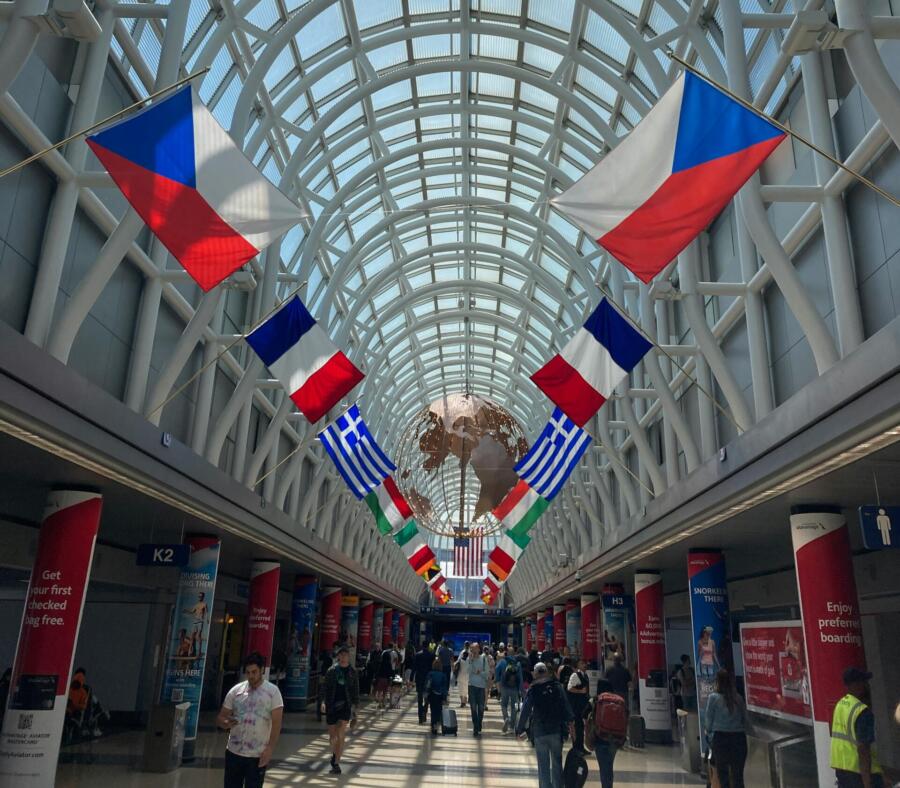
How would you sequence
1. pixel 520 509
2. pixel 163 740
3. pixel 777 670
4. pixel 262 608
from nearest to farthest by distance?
1. pixel 163 740
2. pixel 777 670
3. pixel 262 608
4. pixel 520 509

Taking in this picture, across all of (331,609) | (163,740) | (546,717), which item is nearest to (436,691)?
(163,740)

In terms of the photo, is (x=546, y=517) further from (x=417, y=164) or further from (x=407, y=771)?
(x=407, y=771)

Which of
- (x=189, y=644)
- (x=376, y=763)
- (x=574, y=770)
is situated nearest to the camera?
(x=574, y=770)

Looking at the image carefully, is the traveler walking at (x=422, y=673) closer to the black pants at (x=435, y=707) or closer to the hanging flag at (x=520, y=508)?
the black pants at (x=435, y=707)

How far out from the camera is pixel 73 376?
8.45 meters

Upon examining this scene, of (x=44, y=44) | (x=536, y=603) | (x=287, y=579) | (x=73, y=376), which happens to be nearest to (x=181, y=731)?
(x=73, y=376)

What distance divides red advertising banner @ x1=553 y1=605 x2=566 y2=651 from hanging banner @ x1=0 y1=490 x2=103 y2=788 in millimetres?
34328

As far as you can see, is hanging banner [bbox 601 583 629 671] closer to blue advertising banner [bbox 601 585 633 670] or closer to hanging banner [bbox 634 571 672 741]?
blue advertising banner [bbox 601 585 633 670]

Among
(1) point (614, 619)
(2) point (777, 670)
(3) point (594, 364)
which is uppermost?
(3) point (594, 364)

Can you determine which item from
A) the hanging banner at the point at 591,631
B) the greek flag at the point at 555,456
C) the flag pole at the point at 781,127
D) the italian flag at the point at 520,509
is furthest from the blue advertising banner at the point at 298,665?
the flag pole at the point at 781,127

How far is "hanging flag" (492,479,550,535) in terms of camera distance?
2494cm

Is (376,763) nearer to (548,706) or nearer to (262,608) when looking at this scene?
(548,706)

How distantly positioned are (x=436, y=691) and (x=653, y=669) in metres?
5.39

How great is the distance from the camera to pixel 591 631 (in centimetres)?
3055
